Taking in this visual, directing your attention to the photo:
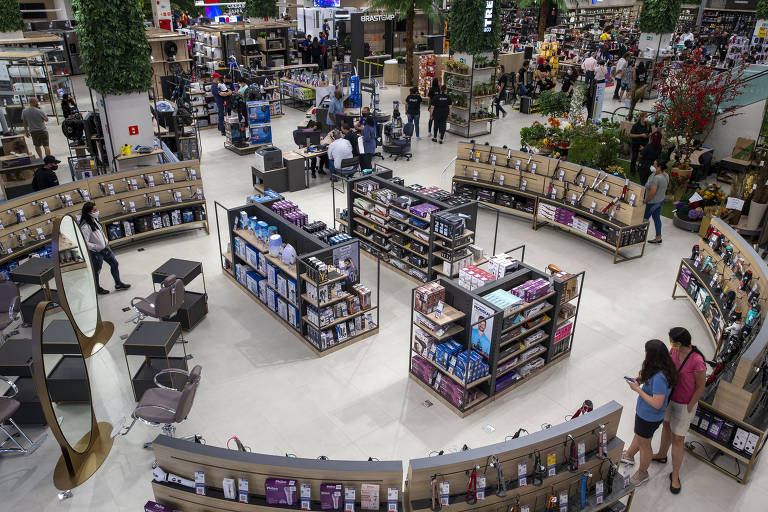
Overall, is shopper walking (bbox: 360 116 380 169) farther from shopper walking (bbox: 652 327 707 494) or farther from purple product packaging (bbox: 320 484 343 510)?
purple product packaging (bbox: 320 484 343 510)

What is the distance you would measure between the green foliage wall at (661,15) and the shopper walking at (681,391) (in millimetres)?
17692

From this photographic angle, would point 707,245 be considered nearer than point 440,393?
No

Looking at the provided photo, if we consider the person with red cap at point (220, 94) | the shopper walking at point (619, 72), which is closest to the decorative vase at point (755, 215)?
the shopper walking at point (619, 72)

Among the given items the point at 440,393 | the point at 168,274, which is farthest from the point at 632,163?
the point at 168,274

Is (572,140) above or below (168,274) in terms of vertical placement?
above

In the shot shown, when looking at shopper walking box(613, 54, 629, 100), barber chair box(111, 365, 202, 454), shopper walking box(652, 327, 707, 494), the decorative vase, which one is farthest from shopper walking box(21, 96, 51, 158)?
shopper walking box(613, 54, 629, 100)

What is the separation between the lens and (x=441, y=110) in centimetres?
1554

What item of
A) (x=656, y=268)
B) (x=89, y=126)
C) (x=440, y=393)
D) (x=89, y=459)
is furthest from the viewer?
(x=89, y=126)

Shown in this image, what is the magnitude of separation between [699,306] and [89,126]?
11.2 meters

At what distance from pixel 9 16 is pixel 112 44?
39.7ft

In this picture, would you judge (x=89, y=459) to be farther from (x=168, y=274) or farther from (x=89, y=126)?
(x=89, y=126)

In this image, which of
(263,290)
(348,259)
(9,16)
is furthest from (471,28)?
(9,16)

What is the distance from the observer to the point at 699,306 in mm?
8125

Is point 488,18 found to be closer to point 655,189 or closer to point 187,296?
point 655,189
